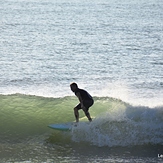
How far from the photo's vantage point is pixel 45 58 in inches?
1272

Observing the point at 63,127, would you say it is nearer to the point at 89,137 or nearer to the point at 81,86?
the point at 89,137

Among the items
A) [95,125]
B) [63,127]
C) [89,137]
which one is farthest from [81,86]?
[89,137]

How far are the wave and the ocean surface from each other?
0.11ft

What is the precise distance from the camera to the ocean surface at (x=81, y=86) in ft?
49.8

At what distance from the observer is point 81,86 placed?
24656 mm

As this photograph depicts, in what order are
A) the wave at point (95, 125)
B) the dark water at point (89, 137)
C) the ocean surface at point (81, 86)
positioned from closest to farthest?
1. the dark water at point (89, 137)
2. the ocean surface at point (81, 86)
3. the wave at point (95, 125)

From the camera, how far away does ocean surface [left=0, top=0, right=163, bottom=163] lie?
15188 millimetres

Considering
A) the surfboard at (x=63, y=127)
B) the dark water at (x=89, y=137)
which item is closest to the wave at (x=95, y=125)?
the dark water at (x=89, y=137)

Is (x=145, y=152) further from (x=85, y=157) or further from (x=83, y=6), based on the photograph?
(x=83, y=6)

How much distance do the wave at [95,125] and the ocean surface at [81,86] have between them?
0.03 metres

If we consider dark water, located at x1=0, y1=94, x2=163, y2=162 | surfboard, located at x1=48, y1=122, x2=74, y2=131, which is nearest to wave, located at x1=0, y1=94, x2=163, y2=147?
dark water, located at x1=0, y1=94, x2=163, y2=162

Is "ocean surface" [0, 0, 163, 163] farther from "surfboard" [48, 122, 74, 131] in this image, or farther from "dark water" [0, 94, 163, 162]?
"surfboard" [48, 122, 74, 131]

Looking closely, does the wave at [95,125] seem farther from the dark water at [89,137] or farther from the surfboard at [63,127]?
the surfboard at [63,127]

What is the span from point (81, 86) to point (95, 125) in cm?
876
